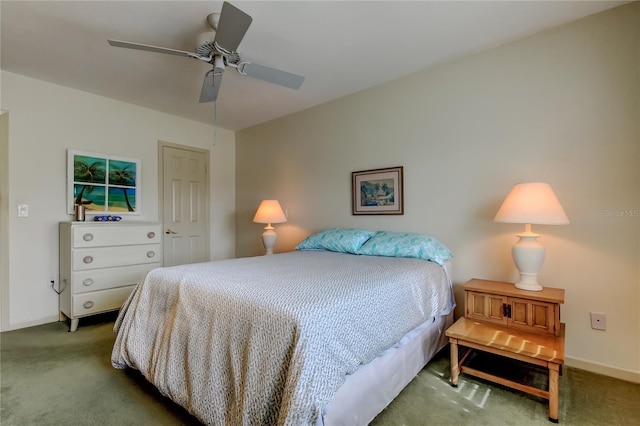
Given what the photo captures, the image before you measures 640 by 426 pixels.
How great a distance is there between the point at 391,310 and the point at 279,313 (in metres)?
0.65

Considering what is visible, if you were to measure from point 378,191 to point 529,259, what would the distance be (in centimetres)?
140

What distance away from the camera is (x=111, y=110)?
11.0ft

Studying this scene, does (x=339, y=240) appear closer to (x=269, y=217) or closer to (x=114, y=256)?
(x=269, y=217)

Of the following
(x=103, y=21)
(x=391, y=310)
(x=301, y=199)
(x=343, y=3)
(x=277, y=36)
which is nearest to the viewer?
(x=391, y=310)

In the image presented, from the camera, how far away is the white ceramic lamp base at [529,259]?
1932 mm

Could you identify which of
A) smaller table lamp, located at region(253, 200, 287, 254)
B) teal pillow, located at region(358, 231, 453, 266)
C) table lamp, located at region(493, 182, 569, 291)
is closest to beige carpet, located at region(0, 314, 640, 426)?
table lamp, located at region(493, 182, 569, 291)

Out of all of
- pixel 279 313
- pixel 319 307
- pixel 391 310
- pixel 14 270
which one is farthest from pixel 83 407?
pixel 14 270

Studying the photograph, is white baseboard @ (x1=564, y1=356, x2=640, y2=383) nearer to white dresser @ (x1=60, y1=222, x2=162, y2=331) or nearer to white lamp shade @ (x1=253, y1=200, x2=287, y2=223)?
white lamp shade @ (x1=253, y1=200, x2=287, y2=223)

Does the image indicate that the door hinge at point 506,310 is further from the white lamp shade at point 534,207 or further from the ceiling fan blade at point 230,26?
the ceiling fan blade at point 230,26

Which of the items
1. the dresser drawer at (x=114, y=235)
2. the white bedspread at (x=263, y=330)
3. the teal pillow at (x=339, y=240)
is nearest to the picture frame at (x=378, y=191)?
the teal pillow at (x=339, y=240)

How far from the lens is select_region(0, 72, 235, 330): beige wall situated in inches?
108

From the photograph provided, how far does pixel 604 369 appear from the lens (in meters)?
1.94

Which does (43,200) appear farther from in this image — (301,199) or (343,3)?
(343,3)

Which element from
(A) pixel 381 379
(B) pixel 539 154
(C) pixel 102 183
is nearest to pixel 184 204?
(C) pixel 102 183
